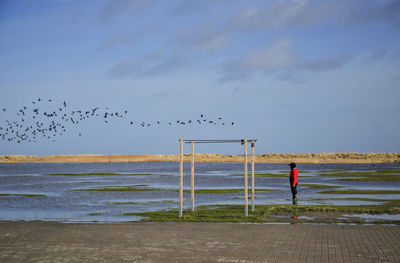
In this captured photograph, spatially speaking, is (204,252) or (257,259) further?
(204,252)

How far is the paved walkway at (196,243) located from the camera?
1298cm

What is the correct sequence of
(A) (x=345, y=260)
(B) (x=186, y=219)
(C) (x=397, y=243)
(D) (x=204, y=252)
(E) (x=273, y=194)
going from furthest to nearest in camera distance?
(E) (x=273, y=194) → (B) (x=186, y=219) → (C) (x=397, y=243) → (D) (x=204, y=252) → (A) (x=345, y=260)

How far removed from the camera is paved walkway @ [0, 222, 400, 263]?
12984mm

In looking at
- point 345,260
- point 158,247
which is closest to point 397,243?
point 345,260

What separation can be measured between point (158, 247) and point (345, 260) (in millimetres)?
4878

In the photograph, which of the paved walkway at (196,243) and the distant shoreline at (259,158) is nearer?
the paved walkway at (196,243)

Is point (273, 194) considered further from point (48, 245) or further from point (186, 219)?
point (48, 245)

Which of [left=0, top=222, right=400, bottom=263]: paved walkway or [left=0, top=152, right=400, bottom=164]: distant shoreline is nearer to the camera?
[left=0, top=222, right=400, bottom=263]: paved walkway

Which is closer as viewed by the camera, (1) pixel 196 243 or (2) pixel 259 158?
(1) pixel 196 243

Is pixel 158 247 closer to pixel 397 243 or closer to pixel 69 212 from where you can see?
pixel 397 243

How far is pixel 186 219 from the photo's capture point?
67.8 ft

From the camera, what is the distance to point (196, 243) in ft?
49.3

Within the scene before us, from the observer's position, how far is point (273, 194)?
33906 millimetres

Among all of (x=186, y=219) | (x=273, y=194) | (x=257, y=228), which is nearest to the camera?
(x=257, y=228)
